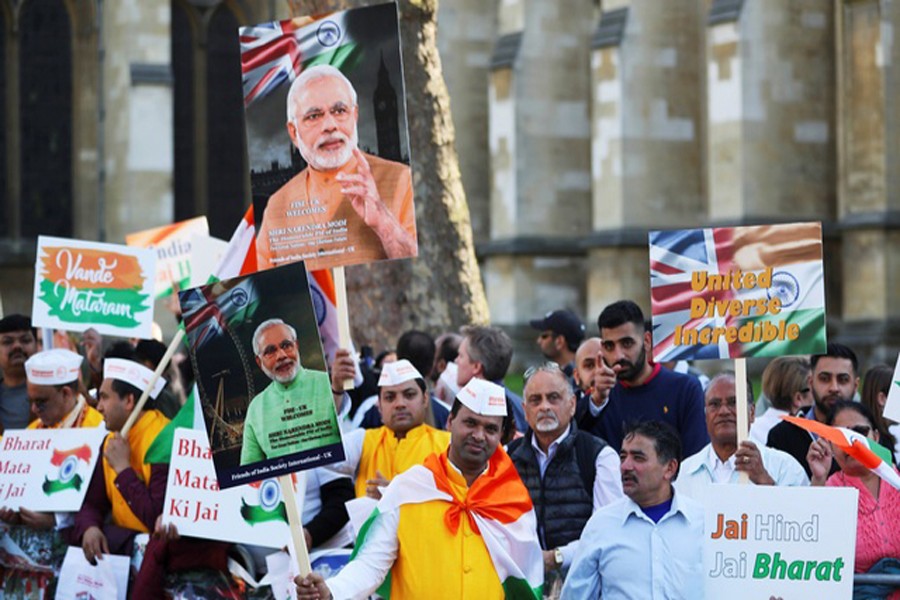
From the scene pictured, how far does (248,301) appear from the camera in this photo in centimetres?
707

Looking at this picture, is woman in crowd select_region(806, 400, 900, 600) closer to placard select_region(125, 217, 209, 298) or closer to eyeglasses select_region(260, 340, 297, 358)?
eyeglasses select_region(260, 340, 297, 358)

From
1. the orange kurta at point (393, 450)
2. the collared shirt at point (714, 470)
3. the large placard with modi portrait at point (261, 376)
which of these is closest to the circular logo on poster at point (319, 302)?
the orange kurta at point (393, 450)

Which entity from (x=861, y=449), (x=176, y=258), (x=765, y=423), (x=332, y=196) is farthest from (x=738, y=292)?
(x=176, y=258)

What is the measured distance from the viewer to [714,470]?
7.95m

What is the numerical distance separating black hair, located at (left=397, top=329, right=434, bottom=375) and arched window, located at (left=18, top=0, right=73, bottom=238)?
72.3 feet

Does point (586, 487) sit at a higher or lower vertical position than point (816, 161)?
lower

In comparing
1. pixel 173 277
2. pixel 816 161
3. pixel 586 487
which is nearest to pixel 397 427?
pixel 586 487

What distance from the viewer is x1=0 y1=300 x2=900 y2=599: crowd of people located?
22.2 ft

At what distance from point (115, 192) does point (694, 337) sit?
75.9ft

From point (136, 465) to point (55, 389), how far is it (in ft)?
2.54

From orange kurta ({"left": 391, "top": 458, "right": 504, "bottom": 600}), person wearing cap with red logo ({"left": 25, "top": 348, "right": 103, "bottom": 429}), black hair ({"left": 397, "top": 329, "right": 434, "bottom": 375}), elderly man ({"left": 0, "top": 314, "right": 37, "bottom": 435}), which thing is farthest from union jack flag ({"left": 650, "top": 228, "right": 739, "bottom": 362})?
elderly man ({"left": 0, "top": 314, "right": 37, "bottom": 435})

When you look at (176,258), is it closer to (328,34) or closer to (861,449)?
(328,34)

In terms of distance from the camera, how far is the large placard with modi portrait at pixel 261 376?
272 inches

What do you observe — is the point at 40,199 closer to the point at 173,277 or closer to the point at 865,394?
the point at 173,277
